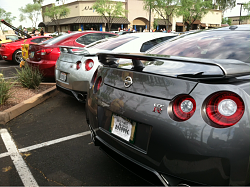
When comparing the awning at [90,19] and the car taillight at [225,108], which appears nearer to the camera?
the car taillight at [225,108]

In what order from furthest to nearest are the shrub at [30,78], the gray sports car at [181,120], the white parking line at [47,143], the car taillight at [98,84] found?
1. the shrub at [30,78]
2. the white parking line at [47,143]
3. the car taillight at [98,84]
4. the gray sports car at [181,120]

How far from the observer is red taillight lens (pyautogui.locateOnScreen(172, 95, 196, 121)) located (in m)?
1.64

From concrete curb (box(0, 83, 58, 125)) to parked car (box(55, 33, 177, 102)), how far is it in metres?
0.73

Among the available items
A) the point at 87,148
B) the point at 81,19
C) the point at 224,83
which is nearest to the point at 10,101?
the point at 87,148

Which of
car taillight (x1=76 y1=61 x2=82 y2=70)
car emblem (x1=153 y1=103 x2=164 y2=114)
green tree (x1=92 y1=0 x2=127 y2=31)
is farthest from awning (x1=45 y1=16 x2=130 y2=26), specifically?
car emblem (x1=153 y1=103 x2=164 y2=114)

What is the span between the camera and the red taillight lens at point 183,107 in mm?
1643

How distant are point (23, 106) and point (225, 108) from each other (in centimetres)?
427

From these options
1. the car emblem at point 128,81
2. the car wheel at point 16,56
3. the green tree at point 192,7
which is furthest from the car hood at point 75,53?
the green tree at point 192,7

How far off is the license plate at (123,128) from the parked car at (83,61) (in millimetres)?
2354

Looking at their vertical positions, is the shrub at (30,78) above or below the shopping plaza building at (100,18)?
below

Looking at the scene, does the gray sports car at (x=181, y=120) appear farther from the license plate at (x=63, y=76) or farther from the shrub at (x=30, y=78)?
the shrub at (x=30, y=78)

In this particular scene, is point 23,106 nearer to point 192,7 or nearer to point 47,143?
point 47,143

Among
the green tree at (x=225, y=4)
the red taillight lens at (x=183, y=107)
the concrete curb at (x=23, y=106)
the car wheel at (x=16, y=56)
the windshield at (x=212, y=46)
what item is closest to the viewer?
the red taillight lens at (x=183, y=107)

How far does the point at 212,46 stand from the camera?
2664 millimetres
